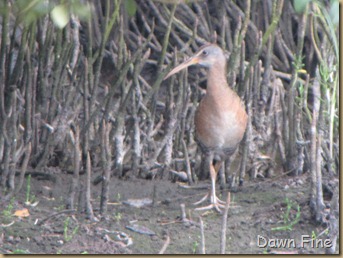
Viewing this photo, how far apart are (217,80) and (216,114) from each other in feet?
0.88

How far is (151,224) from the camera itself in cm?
502

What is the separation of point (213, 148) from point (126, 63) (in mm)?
903

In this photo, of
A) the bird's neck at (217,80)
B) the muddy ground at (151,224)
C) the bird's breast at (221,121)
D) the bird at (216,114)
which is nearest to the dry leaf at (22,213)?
the muddy ground at (151,224)

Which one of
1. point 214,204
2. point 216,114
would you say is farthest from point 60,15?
point 216,114

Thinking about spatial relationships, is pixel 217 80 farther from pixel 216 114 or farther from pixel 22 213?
pixel 22 213

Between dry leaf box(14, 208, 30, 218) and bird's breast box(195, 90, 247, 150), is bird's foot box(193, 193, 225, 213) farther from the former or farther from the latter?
dry leaf box(14, 208, 30, 218)

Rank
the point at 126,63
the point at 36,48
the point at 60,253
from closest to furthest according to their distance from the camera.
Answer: the point at 60,253, the point at 126,63, the point at 36,48

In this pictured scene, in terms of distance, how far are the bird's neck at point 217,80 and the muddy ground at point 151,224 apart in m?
0.77

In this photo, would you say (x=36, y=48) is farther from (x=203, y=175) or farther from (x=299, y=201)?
(x=299, y=201)

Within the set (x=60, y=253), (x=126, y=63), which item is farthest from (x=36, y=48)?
(x=60, y=253)

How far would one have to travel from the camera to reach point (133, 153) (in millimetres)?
6082

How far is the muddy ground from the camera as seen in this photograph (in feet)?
15.1

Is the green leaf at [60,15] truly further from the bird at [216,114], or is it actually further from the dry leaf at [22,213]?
the bird at [216,114]

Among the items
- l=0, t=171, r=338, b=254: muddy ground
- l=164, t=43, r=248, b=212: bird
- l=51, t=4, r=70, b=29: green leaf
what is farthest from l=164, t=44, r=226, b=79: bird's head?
l=51, t=4, r=70, b=29: green leaf
